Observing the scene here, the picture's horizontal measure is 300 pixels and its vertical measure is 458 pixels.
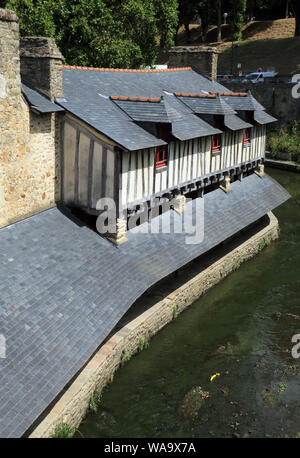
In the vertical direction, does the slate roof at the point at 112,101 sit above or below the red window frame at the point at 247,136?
above

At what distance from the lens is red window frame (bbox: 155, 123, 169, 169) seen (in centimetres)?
1243

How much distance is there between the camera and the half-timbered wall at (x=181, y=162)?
38.0 feet

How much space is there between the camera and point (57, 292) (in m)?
9.41

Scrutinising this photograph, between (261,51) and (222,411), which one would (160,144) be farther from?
(261,51)

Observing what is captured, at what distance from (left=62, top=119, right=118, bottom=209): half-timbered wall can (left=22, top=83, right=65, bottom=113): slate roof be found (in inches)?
22.7

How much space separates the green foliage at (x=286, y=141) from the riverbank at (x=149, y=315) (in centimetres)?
1329

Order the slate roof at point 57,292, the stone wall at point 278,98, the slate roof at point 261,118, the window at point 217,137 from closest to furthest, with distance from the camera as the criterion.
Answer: the slate roof at point 57,292 → the window at point 217,137 → the slate roof at point 261,118 → the stone wall at point 278,98

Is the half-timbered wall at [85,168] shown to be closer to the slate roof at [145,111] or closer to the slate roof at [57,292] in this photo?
the slate roof at [57,292]

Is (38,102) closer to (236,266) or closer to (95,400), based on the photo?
(95,400)

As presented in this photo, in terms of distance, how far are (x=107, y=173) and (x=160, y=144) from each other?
1.65 m

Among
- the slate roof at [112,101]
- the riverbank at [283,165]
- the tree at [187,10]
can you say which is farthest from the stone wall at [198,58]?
the tree at [187,10]

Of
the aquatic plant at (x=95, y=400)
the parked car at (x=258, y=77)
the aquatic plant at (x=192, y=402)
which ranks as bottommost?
the aquatic plant at (x=192, y=402)

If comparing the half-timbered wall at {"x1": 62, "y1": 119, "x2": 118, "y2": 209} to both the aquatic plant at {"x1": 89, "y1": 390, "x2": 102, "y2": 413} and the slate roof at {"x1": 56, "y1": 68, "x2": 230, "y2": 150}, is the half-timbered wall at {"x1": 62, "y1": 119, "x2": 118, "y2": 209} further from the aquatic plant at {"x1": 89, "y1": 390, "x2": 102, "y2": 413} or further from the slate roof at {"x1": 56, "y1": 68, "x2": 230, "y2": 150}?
the aquatic plant at {"x1": 89, "y1": 390, "x2": 102, "y2": 413}

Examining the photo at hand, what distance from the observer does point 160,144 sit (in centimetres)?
1196
